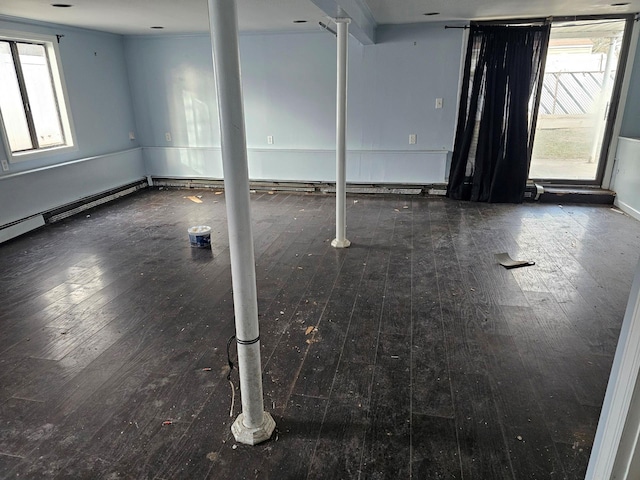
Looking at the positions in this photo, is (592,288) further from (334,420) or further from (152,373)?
(152,373)

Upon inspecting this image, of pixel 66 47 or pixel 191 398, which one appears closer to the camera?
pixel 191 398

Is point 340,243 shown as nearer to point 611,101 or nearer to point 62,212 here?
point 62,212

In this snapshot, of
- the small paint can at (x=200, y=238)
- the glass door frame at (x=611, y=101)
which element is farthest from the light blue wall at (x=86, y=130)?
the glass door frame at (x=611, y=101)

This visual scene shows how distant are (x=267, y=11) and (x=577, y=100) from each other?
419 cm

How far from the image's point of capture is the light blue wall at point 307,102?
561cm

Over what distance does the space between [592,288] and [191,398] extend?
294 cm

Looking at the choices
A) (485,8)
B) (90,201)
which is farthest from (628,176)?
(90,201)

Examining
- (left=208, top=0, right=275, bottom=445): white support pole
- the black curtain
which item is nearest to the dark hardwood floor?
(left=208, top=0, right=275, bottom=445): white support pole

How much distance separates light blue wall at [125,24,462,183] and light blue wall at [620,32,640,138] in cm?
207

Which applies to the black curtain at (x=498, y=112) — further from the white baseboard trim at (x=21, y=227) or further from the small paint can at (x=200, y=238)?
the white baseboard trim at (x=21, y=227)

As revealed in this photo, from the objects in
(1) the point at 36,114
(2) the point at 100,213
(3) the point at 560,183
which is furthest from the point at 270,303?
(3) the point at 560,183

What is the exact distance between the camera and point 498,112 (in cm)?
535

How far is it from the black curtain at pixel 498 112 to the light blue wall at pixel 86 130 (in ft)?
15.8

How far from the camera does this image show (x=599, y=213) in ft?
16.6
